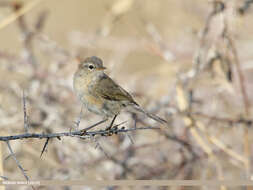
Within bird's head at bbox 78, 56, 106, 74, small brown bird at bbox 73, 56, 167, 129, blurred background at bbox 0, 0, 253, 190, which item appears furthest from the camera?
blurred background at bbox 0, 0, 253, 190

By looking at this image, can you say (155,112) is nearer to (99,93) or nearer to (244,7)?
(99,93)

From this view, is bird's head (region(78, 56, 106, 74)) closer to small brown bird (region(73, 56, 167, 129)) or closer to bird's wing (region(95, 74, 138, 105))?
small brown bird (region(73, 56, 167, 129))

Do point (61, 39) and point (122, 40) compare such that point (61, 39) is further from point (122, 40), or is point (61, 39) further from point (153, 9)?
point (153, 9)

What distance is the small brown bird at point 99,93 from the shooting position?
12.7 ft

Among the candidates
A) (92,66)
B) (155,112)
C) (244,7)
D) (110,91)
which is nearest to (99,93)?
(110,91)

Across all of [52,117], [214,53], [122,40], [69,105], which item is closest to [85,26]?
[122,40]

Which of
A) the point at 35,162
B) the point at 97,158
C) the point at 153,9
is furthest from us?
the point at 153,9

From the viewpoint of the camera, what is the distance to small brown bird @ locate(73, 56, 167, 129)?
3.88 meters

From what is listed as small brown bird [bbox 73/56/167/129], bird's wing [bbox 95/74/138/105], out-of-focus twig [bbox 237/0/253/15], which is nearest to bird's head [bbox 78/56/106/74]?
small brown bird [bbox 73/56/167/129]

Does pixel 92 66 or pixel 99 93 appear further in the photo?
pixel 92 66

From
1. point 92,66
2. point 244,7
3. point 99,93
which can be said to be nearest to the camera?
point 99,93

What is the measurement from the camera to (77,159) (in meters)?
5.23

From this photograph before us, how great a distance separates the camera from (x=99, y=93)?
3969 mm

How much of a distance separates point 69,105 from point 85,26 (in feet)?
16.1
